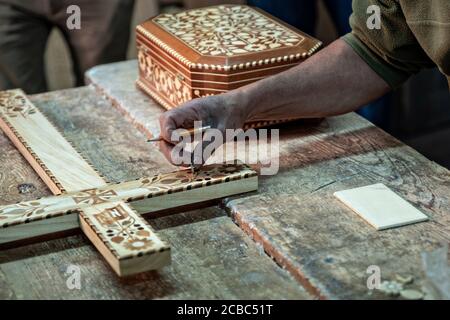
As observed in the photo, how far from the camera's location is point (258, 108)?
5.26ft

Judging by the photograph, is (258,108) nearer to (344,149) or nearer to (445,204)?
(344,149)

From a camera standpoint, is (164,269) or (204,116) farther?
(204,116)

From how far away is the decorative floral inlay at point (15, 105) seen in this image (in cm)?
172

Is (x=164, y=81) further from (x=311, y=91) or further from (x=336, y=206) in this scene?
(x=336, y=206)

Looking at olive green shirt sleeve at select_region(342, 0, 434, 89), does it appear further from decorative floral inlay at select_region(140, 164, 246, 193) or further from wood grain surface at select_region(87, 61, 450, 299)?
decorative floral inlay at select_region(140, 164, 246, 193)

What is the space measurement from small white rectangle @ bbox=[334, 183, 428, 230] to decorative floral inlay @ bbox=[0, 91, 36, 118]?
27.1 inches

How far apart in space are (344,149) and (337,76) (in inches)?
5.9

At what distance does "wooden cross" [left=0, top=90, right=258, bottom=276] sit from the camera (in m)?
1.19

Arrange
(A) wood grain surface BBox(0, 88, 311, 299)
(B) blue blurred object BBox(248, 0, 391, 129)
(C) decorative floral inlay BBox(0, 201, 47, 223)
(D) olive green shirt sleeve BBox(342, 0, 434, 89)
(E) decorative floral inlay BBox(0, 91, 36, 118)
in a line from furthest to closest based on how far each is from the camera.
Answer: (B) blue blurred object BBox(248, 0, 391, 129)
(E) decorative floral inlay BBox(0, 91, 36, 118)
(D) olive green shirt sleeve BBox(342, 0, 434, 89)
(C) decorative floral inlay BBox(0, 201, 47, 223)
(A) wood grain surface BBox(0, 88, 311, 299)

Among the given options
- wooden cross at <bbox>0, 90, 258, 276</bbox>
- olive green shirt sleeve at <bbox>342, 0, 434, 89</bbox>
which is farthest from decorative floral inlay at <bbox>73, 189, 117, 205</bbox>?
olive green shirt sleeve at <bbox>342, 0, 434, 89</bbox>

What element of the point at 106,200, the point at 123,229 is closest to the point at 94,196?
the point at 106,200

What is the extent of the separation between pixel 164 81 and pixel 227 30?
0.17 meters

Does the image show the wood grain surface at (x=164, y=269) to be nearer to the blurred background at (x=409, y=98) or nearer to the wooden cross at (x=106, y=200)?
the wooden cross at (x=106, y=200)

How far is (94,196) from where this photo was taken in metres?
1.36
